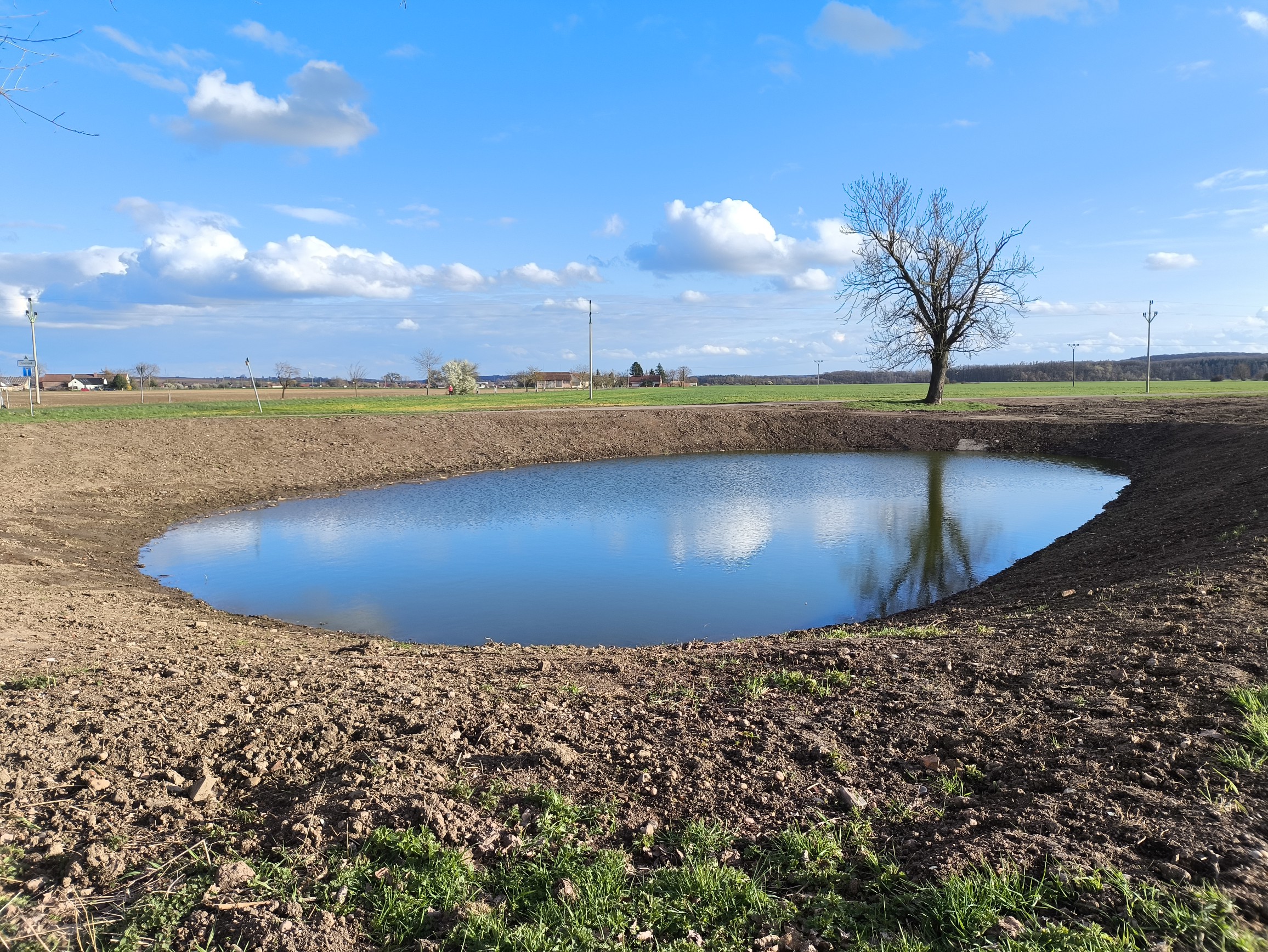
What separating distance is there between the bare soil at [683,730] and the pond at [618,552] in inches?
64.3

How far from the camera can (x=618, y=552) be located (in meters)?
14.2

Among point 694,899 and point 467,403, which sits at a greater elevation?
point 467,403

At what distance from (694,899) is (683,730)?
157 cm

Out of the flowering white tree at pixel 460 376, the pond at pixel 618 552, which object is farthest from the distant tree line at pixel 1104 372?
the pond at pixel 618 552

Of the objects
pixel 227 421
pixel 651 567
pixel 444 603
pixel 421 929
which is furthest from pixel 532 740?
pixel 227 421

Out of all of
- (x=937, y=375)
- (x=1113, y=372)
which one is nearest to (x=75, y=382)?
(x=937, y=375)

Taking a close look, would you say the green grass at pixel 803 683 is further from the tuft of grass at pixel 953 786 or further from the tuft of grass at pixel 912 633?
the tuft of grass at pixel 912 633

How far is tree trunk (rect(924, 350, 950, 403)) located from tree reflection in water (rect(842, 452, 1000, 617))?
25.9 metres

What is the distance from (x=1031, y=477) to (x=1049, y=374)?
13632 cm

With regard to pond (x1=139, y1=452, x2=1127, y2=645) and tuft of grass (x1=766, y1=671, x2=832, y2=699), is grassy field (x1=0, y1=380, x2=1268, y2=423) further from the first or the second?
tuft of grass (x1=766, y1=671, x2=832, y2=699)

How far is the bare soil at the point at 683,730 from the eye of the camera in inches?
134

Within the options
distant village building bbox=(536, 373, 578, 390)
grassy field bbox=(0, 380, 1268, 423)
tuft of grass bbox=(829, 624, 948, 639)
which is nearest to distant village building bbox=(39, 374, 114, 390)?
grassy field bbox=(0, 380, 1268, 423)

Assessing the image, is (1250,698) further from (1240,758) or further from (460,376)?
(460,376)

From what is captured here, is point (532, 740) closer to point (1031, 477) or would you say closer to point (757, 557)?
point (757, 557)
